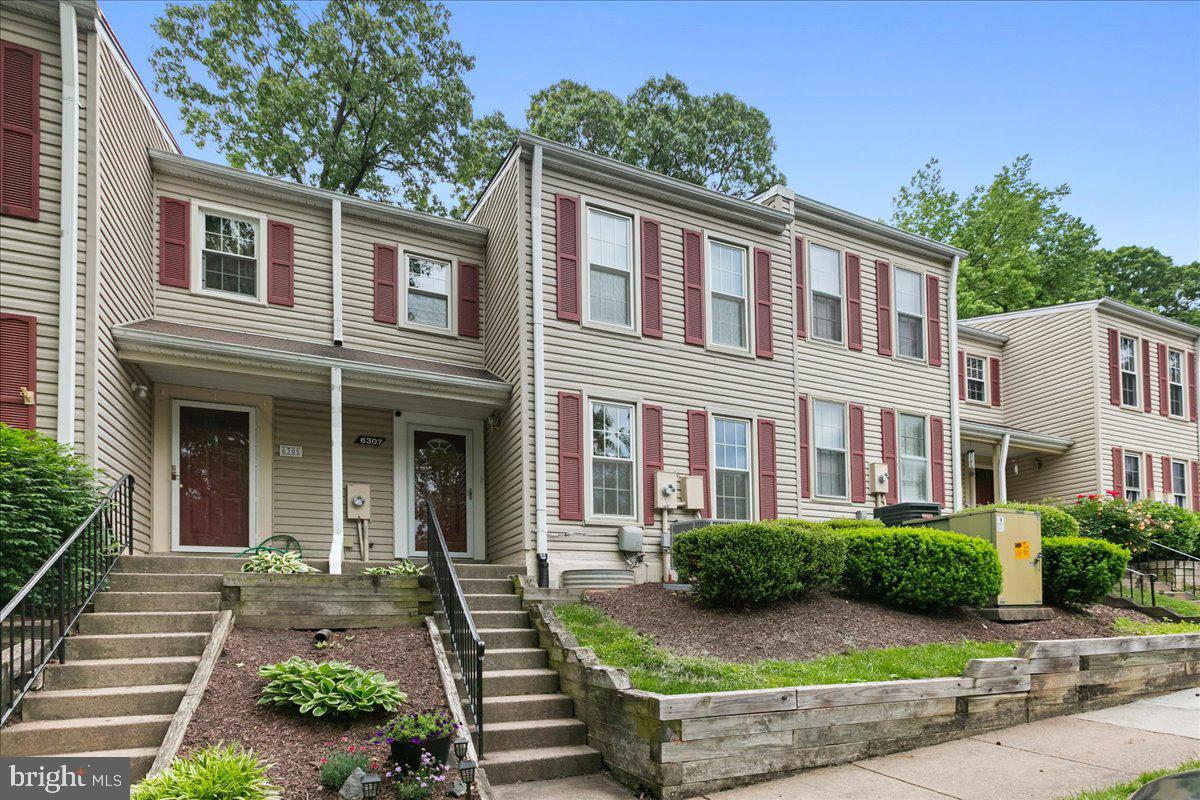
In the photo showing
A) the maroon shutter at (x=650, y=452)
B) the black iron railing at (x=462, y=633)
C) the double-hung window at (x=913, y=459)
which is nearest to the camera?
the black iron railing at (x=462, y=633)

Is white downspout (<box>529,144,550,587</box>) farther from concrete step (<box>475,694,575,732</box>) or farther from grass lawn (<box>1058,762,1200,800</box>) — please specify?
grass lawn (<box>1058,762,1200,800</box>)

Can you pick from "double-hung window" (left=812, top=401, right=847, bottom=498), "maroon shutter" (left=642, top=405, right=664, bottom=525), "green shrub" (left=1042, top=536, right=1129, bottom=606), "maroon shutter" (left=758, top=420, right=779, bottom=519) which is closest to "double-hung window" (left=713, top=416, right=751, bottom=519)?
"maroon shutter" (left=758, top=420, right=779, bottom=519)

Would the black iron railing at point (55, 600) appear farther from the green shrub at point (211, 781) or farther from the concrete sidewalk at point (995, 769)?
the concrete sidewalk at point (995, 769)

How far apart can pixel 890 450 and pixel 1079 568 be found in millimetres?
4942

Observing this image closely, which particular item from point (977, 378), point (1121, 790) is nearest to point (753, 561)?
point (1121, 790)

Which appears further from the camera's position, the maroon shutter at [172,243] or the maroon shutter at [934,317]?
the maroon shutter at [934,317]

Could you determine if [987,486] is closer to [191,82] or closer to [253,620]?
[253,620]

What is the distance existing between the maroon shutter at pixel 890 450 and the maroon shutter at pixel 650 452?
4.90 m

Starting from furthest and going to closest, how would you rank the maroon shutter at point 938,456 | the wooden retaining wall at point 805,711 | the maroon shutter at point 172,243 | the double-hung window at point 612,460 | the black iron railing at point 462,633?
the maroon shutter at point 938,456 → the double-hung window at point 612,460 → the maroon shutter at point 172,243 → the black iron railing at point 462,633 → the wooden retaining wall at point 805,711

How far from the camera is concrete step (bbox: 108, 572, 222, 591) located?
795 centimetres

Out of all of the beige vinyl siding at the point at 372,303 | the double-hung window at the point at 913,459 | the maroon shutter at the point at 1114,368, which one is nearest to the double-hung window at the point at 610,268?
the beige vinyl siding at the point at 372,303

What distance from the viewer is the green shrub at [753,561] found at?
872cm

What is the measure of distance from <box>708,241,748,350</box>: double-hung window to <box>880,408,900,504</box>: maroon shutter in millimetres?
3472

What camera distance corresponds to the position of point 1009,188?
1129 inches
